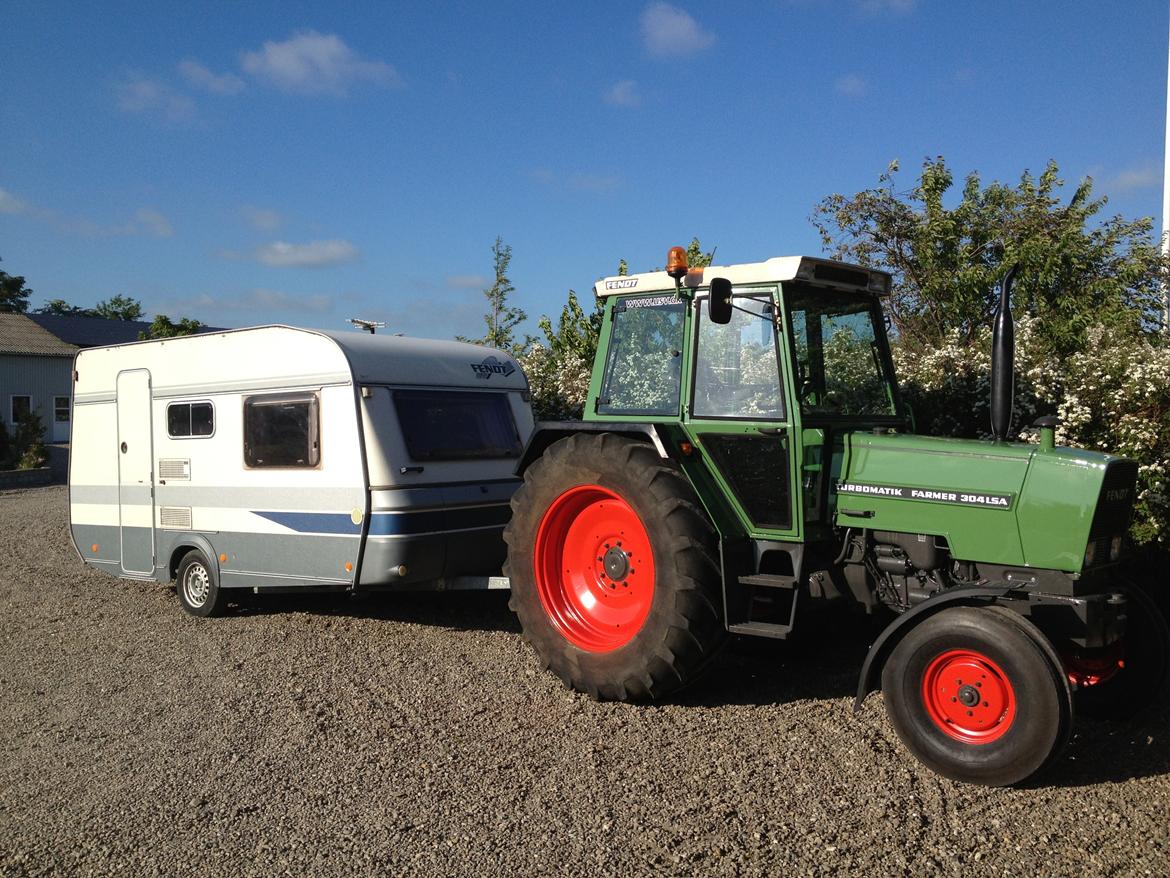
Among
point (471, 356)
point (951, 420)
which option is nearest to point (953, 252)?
point (951, 420)

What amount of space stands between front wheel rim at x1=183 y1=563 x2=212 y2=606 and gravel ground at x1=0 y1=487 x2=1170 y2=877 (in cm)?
121

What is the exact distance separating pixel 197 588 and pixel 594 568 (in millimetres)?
4290

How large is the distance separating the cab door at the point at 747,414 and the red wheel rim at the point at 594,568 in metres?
0.63

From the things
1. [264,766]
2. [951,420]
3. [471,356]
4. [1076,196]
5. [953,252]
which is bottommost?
[264,766]

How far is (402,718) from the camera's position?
5637 mm

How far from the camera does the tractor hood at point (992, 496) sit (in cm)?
466

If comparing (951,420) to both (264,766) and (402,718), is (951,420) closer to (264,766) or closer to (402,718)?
(402,718)

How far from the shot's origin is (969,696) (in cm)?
451

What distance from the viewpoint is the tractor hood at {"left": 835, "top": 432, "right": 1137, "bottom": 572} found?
4.66 meters

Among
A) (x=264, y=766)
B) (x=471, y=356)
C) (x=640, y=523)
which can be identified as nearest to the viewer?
(x=264, y=766)

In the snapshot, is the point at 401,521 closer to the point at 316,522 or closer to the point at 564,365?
the point at 316,522

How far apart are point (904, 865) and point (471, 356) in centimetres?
570

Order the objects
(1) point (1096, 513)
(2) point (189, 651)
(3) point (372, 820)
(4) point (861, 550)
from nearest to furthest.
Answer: (3) point (372, 820) → (1) point (1096, 513) → (4) point (861, 550) → (2) point (189, 651)

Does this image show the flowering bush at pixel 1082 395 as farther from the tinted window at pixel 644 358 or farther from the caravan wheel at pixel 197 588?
the caravan wheel at pixel 197 588
